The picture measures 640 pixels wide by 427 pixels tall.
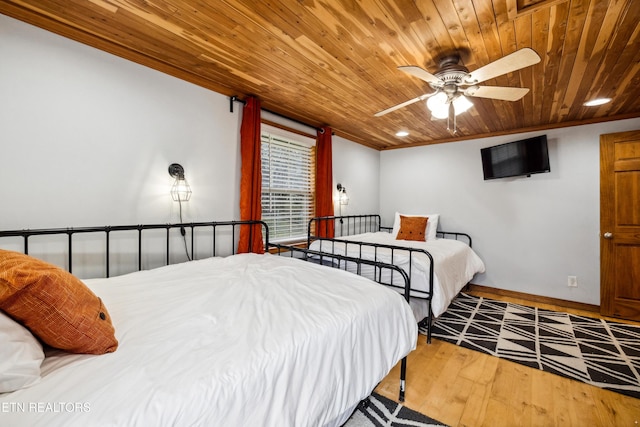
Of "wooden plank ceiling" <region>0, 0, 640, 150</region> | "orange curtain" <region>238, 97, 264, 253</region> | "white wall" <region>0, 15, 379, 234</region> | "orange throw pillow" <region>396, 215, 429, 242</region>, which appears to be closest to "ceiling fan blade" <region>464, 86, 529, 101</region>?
"wooden plank ceiling" <region>0, 0, 640, 150</region>

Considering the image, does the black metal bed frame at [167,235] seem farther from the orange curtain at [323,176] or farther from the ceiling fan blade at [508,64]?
the ceiling fan blade at [508,64]

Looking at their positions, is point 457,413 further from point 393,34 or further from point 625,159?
point 625,159

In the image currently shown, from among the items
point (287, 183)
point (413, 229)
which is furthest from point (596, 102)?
point (287, 183)

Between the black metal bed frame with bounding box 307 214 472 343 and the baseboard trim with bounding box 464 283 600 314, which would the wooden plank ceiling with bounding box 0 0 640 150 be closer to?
the black metal bed frame with bounding box 307 214 472 343

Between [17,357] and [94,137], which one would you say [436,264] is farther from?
[94,137]

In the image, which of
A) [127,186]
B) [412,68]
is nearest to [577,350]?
[412,68]

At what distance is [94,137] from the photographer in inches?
71.0

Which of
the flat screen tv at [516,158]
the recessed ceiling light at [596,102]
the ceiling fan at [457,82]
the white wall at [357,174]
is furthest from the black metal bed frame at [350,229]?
the recessed ceiling light at [596,102]

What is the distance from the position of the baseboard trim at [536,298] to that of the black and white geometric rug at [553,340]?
35 cm

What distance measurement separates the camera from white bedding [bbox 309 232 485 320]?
7.78 feet

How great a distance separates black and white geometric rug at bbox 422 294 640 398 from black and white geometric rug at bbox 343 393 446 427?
1.05 metres

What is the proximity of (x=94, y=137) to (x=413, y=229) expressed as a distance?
11.4 ft

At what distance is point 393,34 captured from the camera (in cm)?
164

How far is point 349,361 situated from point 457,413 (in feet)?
3.23
